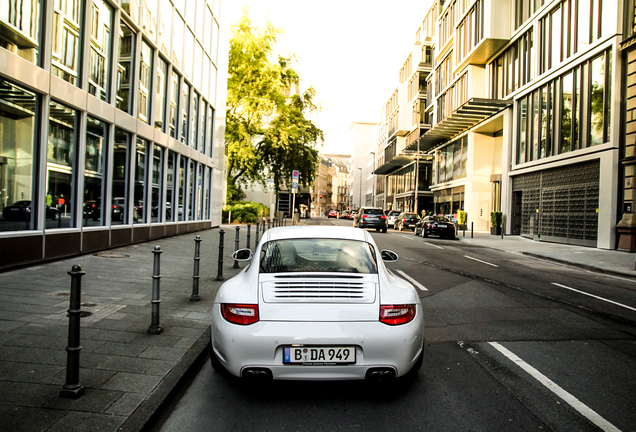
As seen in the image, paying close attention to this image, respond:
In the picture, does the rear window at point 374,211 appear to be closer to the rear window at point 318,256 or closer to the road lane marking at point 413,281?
the road lane marking at point 413,281

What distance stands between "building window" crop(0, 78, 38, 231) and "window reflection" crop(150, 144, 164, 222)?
6644 millimetres

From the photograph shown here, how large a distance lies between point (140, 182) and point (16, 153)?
6.09m

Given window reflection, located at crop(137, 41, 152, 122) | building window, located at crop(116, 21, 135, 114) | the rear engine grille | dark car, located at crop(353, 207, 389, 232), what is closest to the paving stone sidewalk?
the rear engine grille

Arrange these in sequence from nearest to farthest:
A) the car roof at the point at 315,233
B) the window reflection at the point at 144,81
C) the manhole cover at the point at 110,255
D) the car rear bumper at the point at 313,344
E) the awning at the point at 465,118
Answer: the car rear bumper at the point at 313,344 → the car roof at the point at 315,233 → the manhole cover at the point at 110,255 → the window reflection at the point at 144,81 → the awning at the point at 465,118

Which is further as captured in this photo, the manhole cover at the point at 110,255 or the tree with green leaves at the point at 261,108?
the tree with green leaves at the point at 261,108

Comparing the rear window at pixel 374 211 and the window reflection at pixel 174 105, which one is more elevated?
the window reflection at pixel 174 105

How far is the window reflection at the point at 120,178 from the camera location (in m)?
12.6

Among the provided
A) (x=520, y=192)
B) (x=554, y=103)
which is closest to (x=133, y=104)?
(x=554, y=103)

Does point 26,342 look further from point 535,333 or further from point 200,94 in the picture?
point 200,94

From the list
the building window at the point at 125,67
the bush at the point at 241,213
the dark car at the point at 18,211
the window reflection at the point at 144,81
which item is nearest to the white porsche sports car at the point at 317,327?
the dark car at the point at 18,211

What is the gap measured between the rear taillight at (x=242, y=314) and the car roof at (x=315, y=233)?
3.37ft

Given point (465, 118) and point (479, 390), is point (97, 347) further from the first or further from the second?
point (465, 118)

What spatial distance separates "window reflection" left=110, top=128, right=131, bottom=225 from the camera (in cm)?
1259

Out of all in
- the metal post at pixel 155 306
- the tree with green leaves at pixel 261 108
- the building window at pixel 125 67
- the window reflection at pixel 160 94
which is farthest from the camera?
the tree with green leaves at pixel 261 108
